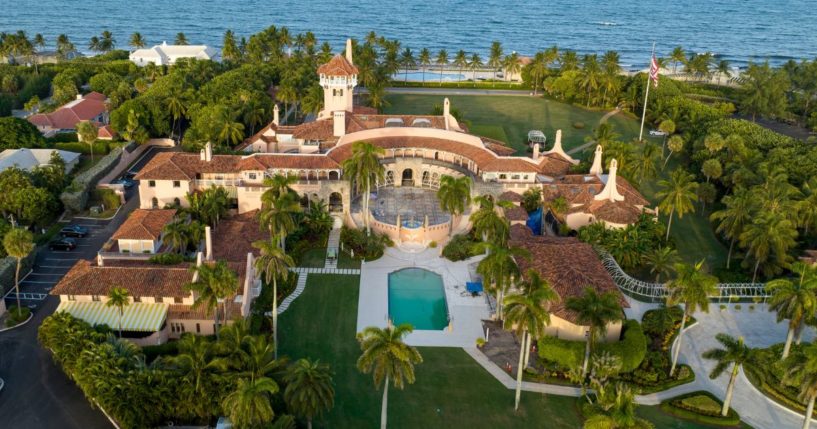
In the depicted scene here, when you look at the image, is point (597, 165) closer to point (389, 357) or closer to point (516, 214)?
point (516, 214)

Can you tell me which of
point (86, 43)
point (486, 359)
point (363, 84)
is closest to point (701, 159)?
point (486, 359)

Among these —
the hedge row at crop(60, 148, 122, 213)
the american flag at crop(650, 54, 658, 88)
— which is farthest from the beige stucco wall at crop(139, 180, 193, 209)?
the american flag at crop(650, 54, 658, 88)

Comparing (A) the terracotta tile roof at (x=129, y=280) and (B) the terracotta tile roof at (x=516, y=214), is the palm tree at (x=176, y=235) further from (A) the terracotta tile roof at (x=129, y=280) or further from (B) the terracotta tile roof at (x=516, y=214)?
(B) the terracotta tile roof at (x=516, y=214)

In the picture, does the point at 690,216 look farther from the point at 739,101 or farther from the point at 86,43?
the point at 86,43

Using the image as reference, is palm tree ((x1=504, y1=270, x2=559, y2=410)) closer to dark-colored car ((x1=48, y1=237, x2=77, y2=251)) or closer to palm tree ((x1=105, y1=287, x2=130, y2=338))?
palm tree ((x1=105, y1=287, x2=130, y2=338))

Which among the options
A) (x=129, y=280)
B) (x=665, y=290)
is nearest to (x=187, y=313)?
(x=129, y=280)

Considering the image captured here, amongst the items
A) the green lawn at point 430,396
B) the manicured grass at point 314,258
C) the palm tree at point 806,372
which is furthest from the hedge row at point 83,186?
the palm tree at point 806,372

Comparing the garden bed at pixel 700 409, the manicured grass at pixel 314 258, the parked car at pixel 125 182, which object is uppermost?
the parked car at pixel 125 182
